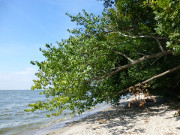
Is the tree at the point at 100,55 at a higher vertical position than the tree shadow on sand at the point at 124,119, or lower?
higher

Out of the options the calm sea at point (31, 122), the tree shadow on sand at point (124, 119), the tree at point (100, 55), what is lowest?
the calm sea at point (31, 122)

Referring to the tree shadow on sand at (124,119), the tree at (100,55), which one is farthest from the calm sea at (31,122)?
the tree at (100,55)

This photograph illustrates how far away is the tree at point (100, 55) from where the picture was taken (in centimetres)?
785

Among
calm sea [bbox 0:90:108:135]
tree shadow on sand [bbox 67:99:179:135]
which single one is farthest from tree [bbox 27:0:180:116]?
calm sea [bbox 0:90:108:135]

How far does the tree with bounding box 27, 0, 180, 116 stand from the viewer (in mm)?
7848

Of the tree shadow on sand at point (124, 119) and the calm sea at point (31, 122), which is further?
the calm sea at point (31, 122)

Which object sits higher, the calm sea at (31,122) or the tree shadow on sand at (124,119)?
the tree shadow on sand at (124,119)

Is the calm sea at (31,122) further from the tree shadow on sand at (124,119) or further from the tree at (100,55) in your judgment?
the tree at (100,55)

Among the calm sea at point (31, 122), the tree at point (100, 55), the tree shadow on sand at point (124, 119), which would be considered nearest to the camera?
the tree at point (100, 55)

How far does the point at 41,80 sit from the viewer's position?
27.7 feet

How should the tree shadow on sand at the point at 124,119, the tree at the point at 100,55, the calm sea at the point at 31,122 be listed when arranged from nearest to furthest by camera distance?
the tree at the point at 100,55 < the tree shadow on sand at the point at 124,119 < the calm sea at the point at 31,122

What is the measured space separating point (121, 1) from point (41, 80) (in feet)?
22.7

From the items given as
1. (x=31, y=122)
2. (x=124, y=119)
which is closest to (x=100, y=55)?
(x=124, y=119)

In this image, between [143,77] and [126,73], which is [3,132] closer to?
[126,73]
